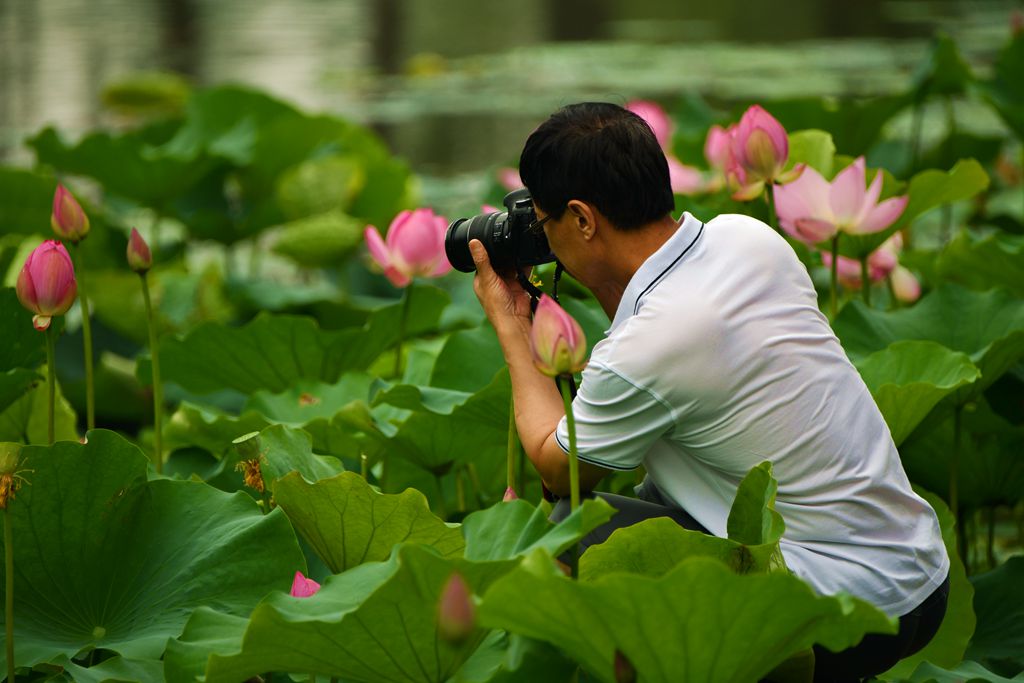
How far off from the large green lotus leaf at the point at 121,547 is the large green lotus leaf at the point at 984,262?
4.07ft

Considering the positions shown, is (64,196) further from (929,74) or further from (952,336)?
(929,74)

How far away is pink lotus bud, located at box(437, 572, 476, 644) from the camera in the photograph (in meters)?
1.04

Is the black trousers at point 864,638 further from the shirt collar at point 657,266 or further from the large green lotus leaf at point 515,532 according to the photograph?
Result: the shirt collar at point 657,266

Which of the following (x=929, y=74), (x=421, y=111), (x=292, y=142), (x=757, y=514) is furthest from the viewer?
(x=421, y=111)

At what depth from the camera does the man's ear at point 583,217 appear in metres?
1.40

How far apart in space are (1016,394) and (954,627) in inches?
17.9

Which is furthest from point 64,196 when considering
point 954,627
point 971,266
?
point 971,266

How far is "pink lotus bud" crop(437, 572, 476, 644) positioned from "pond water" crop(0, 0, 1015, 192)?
3848 millimetres

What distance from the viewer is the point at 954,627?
5.56ft

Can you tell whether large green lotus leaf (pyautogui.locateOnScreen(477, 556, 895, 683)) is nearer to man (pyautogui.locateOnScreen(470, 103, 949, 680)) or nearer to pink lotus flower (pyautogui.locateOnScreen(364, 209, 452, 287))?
man (pyautogui.locateOnScreen(470, 103, 949, 680))

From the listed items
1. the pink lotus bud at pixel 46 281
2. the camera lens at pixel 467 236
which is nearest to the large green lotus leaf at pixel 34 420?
the pink lotus bud at pixel 46 281

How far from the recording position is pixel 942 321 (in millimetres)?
2033

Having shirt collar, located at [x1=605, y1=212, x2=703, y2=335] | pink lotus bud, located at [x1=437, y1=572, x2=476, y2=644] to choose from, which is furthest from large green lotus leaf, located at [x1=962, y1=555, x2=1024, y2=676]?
pink lotus bud, located at [x1=437, y1=572, x2=476, y2=644]

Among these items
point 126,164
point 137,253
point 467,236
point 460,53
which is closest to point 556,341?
point 467,236
